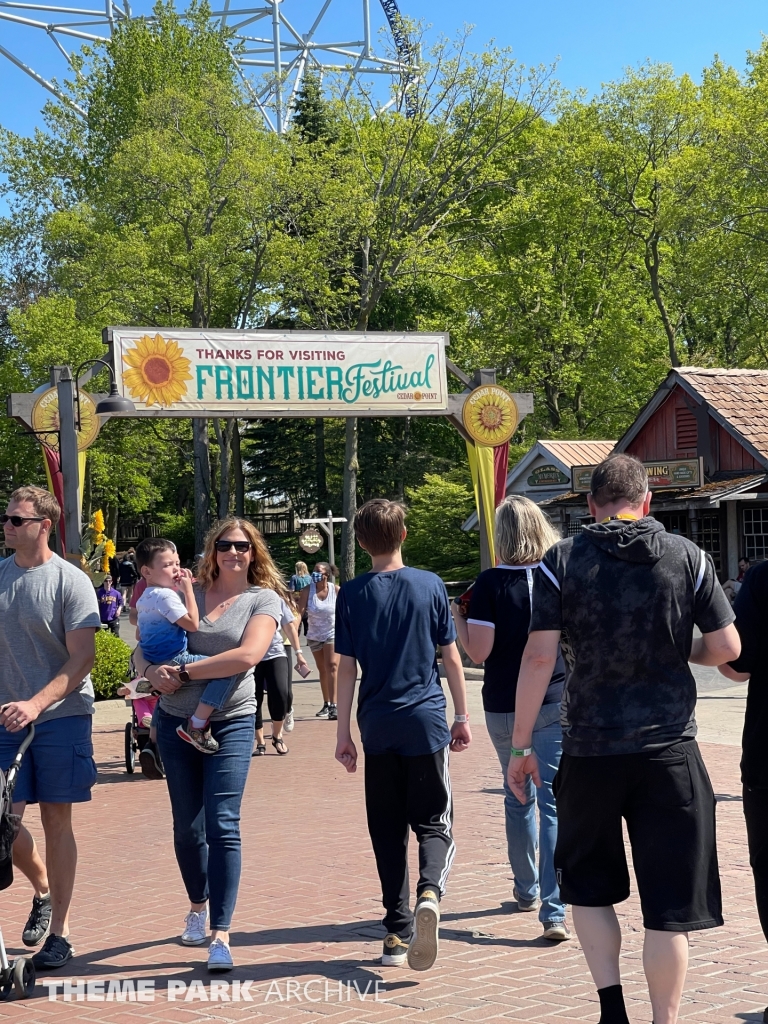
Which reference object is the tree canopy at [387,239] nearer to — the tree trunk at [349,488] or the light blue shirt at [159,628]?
the tree trunk at [349,488]

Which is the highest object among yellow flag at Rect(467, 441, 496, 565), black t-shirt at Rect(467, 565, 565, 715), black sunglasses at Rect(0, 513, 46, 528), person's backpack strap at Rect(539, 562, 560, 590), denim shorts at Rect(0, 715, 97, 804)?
yellow flag at Rect(467, 441, 496, 565)

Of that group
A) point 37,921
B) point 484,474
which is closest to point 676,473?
point 484,474

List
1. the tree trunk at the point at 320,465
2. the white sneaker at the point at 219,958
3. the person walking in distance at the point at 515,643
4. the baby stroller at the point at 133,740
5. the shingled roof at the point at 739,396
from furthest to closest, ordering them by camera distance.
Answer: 1. the tree trunk at the point at 320,465
2. the shingled roof at the point at 739,396
3. the baby stroller at the point at 133,740
4. the person walking in distance at the point at 515,643
5. the white sneaker at the point at 219,958

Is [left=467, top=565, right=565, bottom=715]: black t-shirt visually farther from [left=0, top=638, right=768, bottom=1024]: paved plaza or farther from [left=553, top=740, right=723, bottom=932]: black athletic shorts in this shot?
[left=553, top=740, right=723, bottom=932]: black athletic shorts

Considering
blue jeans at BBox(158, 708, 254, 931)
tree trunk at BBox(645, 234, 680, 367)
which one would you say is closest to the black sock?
blue jeans at BBox(158, 708, 254, 931)

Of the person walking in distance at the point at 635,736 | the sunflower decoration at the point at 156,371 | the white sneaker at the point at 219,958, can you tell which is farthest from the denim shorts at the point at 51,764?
the sunflower decoration at the point at 156,371

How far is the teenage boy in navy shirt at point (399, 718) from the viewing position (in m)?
5.09

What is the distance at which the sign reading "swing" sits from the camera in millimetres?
16875

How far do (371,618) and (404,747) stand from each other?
547 millimetres

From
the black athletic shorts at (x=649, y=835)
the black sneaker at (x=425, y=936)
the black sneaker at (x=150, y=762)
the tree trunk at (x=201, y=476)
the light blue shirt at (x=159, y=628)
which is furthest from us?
the tree trunk at (x=201, y=476)

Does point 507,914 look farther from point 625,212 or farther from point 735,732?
point 625,212

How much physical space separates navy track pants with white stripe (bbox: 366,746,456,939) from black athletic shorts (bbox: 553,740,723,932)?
1.25m

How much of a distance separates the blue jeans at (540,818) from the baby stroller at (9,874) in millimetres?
2118

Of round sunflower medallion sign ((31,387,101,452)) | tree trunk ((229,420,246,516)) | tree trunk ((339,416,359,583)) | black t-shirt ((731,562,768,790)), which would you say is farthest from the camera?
tree trunk ((229,420,246,516))
